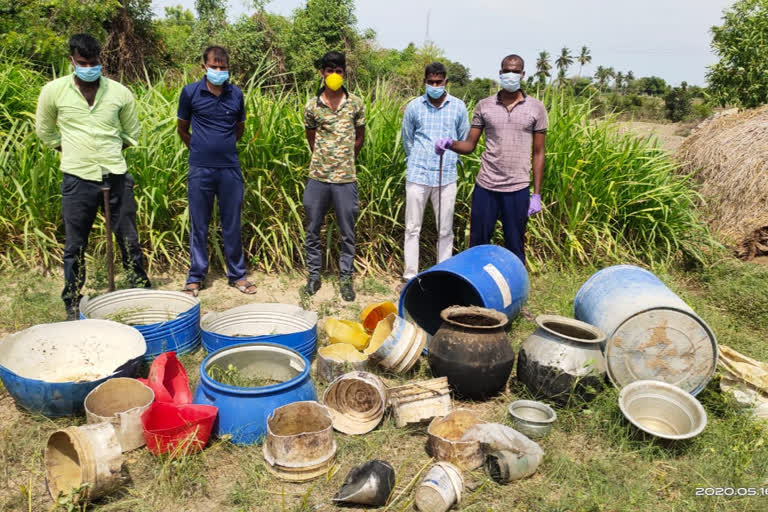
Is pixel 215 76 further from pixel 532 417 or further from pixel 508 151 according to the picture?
pixel 532 417

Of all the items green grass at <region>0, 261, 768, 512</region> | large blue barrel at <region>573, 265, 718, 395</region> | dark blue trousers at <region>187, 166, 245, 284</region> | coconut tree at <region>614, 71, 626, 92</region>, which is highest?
coconut tree at <region>614, 71, 626, 92</region>

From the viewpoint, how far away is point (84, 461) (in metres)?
2.27

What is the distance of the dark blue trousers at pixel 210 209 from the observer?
14.3ft

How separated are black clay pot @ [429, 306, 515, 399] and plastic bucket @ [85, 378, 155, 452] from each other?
1562mm

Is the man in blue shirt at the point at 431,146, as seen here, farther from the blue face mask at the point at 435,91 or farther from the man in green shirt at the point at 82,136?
the man in green shirt at the point at 82,136

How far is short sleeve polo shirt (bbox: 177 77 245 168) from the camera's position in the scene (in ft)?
13.9

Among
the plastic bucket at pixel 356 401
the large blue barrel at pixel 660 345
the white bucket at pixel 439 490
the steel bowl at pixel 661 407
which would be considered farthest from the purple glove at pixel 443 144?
the white bucket at pixel 439 490

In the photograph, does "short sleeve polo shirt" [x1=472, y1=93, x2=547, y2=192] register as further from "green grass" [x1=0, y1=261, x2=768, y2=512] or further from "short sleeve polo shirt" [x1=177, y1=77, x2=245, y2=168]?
"short sleeve polo shirt" [x1=177, y1=77, x2=245, y2=168]

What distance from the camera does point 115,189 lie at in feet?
12.8

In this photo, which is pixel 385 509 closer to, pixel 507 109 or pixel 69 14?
pixel 507 109

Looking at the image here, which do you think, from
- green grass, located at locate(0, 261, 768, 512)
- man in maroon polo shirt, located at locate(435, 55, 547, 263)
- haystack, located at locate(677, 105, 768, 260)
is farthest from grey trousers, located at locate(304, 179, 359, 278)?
haystack, located at locate(677, 105, 768, 260)

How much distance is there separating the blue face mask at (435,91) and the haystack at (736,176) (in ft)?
12.5

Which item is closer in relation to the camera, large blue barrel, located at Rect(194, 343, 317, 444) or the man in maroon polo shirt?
large blue barrel, located at Rect(194, 343, 317, 444)

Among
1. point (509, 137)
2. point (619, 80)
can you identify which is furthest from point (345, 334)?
point (619, 80)
